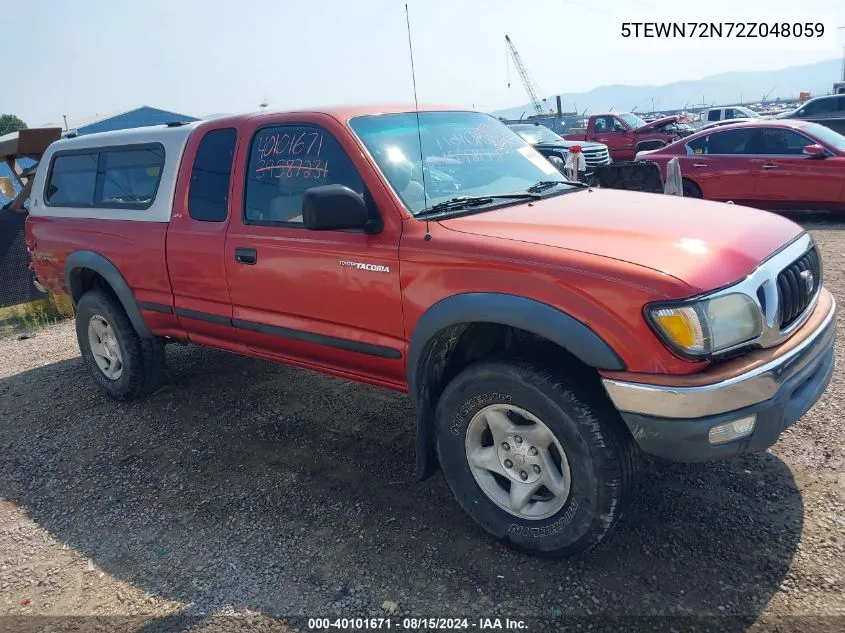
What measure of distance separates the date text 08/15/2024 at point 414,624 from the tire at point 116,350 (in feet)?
9.47

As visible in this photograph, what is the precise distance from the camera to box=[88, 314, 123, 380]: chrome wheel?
496cm

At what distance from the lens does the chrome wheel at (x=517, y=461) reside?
271 cm

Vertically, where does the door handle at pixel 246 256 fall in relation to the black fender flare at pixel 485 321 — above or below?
above

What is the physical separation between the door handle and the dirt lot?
3.82 feet

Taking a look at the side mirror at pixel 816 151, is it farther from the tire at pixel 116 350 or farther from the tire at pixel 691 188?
the tire at pixel 116 350

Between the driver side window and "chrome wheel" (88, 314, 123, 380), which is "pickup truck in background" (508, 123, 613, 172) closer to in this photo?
"chrome wheel" (88, 314, 123, 380)

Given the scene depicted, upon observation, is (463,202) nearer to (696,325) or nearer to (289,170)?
(289,170)

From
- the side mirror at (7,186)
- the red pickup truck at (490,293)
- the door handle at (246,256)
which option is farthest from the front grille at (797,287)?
the side mirror at (7,186)

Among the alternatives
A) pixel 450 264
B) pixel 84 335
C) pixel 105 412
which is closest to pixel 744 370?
pixel 450 264

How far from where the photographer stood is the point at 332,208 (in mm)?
2951

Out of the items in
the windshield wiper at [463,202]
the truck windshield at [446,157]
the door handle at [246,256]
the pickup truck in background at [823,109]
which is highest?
the pickup truck in background at [823,109]

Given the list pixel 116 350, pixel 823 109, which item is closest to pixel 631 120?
pixel 823 109

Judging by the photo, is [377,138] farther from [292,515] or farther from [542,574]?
[542,574]

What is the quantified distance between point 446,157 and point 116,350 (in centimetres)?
299
